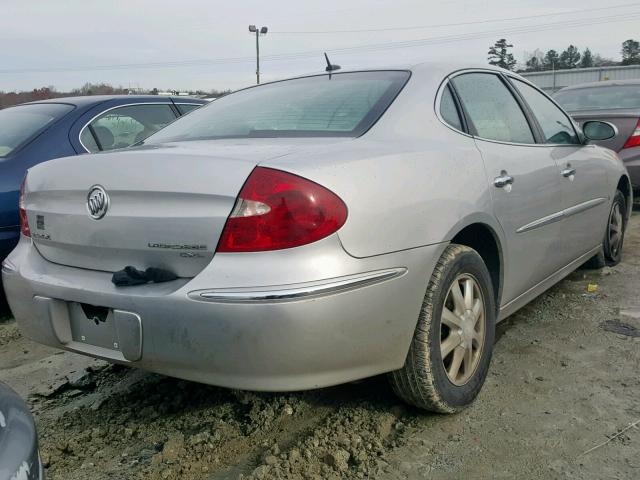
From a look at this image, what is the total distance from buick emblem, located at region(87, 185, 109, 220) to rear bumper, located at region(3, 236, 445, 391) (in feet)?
0.73

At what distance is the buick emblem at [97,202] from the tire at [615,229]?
360 centimetres

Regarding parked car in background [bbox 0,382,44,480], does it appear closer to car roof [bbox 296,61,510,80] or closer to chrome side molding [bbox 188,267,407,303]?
chrome side molding [bbox 188,267,407,303]

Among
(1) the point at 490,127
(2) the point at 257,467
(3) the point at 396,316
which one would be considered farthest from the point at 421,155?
(2) the point at 257,467

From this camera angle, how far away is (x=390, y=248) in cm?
209

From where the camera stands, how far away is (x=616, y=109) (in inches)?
281

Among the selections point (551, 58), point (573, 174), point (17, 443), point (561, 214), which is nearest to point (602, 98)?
point (573, 174)

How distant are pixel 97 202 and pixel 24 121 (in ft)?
9.02

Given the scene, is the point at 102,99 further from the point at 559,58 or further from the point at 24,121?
the point at 559,58

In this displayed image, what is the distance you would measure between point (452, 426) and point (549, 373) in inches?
29.0

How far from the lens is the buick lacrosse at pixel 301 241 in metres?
1.92

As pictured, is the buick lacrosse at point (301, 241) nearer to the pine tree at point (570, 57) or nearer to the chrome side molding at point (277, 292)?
the chrome side molding at point (277, 292)

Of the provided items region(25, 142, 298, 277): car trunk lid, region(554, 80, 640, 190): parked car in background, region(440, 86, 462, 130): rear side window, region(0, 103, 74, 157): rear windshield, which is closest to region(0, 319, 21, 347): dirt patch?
region(0, 103, 74, 157): rear windshield

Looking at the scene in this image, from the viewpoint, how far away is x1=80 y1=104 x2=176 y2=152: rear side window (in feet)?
14.9

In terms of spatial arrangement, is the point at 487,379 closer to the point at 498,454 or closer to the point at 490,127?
the point at 498,454
